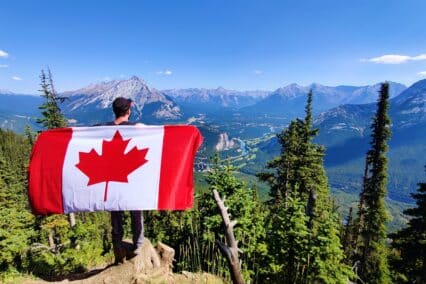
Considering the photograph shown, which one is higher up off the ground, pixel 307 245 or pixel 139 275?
pixel 139 275

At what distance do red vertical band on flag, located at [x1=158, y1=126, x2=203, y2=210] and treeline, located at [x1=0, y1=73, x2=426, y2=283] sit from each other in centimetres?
113

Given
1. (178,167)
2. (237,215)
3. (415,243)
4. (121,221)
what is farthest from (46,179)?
(415,243)

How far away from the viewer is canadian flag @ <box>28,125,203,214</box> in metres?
6.62

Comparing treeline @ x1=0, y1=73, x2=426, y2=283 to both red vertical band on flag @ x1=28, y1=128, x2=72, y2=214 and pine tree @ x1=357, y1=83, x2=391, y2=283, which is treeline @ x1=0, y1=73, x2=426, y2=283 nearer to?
pine tree @ x1=357, y1=83, x2=391, y2=283

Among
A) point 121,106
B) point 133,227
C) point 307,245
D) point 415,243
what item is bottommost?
point 415,243

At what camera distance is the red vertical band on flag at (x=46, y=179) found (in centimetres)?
684

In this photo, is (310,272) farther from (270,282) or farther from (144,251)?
(144,251)

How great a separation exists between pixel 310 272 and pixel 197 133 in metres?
7.27

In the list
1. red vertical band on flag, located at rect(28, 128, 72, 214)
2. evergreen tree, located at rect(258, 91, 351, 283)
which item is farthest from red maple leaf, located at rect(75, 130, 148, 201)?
evergreen tree, located at rect(258, 91, 351, 283)

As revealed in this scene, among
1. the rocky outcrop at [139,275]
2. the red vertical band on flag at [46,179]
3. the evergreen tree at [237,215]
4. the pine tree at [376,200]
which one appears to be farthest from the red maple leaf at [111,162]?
the pine tree at [376,200]

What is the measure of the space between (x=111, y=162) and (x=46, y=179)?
148 cm

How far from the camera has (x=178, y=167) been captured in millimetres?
6770

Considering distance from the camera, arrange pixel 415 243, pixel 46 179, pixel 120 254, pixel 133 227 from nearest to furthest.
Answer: pixel 46 179
pixel 133 227
pixel 120 254
pixel 415 243

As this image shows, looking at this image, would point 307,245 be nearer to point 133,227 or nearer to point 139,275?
point 139,275
